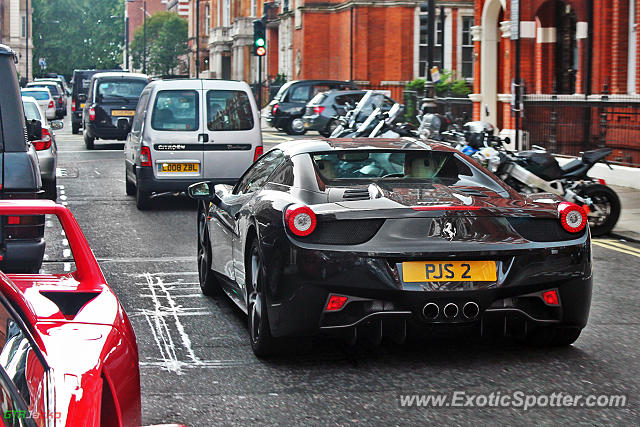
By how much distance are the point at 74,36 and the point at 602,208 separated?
13433cm

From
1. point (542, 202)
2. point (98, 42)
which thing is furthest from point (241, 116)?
point (98, 42)

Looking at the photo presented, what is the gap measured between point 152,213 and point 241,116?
6.02 feet

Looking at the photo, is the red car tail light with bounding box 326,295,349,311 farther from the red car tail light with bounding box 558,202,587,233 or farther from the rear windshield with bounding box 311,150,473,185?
the red car tail light with bounding box 558,202,587,233

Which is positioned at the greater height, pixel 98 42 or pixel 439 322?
pixel 98 42

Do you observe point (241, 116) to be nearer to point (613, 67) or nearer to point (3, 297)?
point (613, 67)

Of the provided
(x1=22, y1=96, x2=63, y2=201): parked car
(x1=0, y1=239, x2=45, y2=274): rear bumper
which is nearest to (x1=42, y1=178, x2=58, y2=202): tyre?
(x1=22, y1=96, x2=63, y2=201): parked car

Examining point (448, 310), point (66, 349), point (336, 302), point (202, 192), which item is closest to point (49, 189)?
point (202, 192)

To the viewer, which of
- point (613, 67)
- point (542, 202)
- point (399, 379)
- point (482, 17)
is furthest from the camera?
point (482, 17)

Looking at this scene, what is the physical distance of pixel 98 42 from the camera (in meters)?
141

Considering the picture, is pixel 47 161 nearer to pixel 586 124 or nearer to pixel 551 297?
pixel 586 124

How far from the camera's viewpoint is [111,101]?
94.1 ft

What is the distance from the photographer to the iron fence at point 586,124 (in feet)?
63.5

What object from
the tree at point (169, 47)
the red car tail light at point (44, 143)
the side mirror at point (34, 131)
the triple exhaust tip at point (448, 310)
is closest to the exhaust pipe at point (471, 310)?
the triple exhaust tip at point (448, 310)

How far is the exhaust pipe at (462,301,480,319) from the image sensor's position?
230 inches
